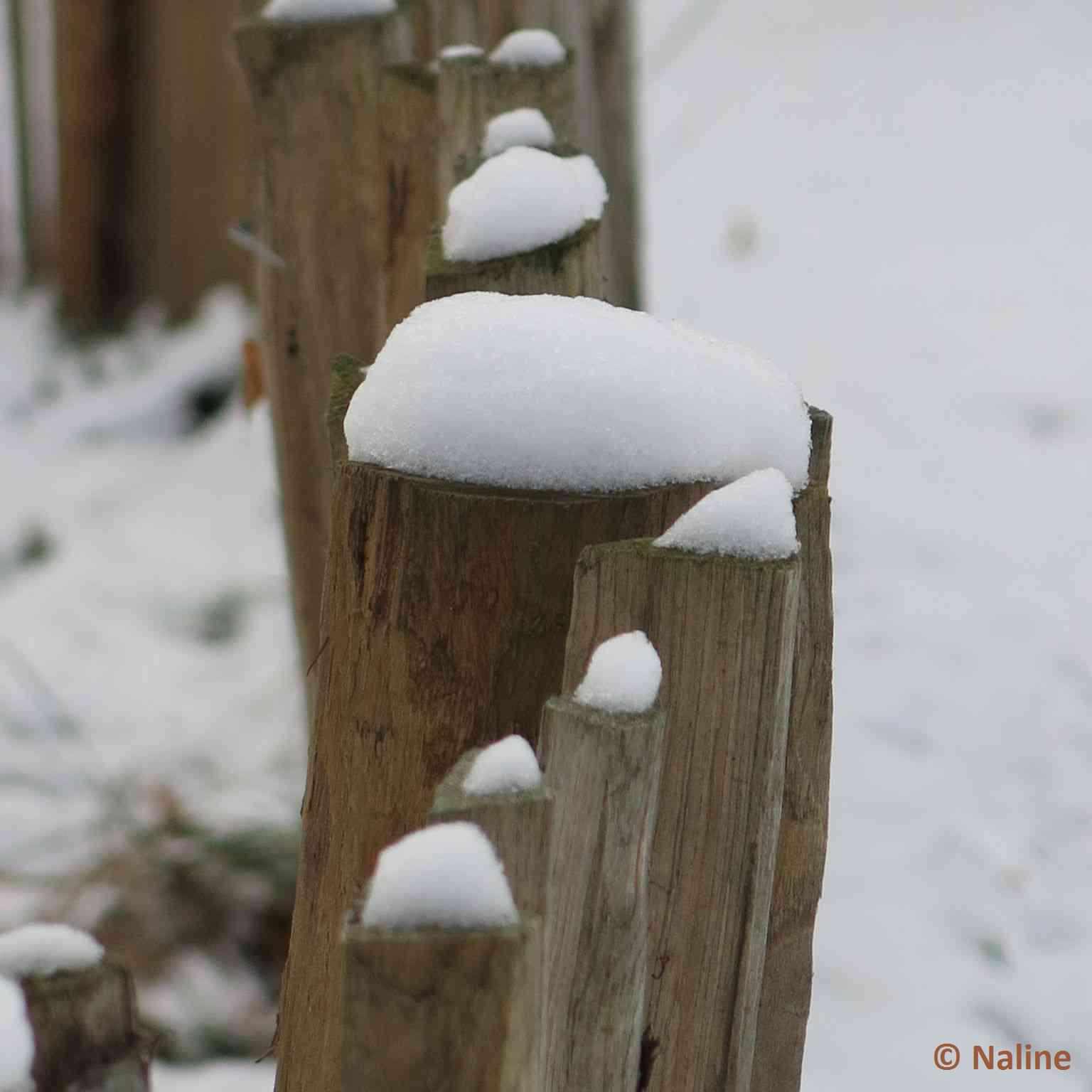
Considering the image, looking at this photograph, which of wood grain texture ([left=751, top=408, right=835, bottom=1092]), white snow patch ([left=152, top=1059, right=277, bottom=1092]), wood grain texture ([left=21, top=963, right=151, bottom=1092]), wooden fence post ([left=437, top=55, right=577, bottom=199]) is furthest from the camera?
white snow patch ([left=152, top=1059, right=277, bottom=1092])

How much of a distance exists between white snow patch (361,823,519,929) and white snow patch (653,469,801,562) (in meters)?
0.28

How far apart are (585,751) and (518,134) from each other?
2.79ft

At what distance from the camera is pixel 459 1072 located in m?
0.60

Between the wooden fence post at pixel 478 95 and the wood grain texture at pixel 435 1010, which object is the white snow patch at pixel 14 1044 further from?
the wooden fence post at pixel 478 95

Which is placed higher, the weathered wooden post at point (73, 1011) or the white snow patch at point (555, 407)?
the white snow patch at point (555, 407)

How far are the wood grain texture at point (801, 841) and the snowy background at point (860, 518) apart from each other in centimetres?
111

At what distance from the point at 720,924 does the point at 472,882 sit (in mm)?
338

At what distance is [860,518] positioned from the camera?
3781mm

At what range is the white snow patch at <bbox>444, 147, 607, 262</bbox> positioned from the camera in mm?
1155

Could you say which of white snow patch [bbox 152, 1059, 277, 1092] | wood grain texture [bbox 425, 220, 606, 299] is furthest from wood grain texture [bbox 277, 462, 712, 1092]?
white snow patch [bbox 152, 1059, 277, 1092]

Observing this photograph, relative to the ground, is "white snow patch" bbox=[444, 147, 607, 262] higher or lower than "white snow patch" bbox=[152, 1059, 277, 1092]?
higher

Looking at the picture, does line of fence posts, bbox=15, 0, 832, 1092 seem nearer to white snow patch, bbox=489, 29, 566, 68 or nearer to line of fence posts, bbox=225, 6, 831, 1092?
line of fence posts, bbox=225, 6, 831, 1092

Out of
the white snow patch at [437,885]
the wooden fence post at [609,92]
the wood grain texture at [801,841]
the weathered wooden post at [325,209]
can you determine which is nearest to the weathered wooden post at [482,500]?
the wood grain texture at [801,841]

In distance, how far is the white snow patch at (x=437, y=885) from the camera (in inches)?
22.6
